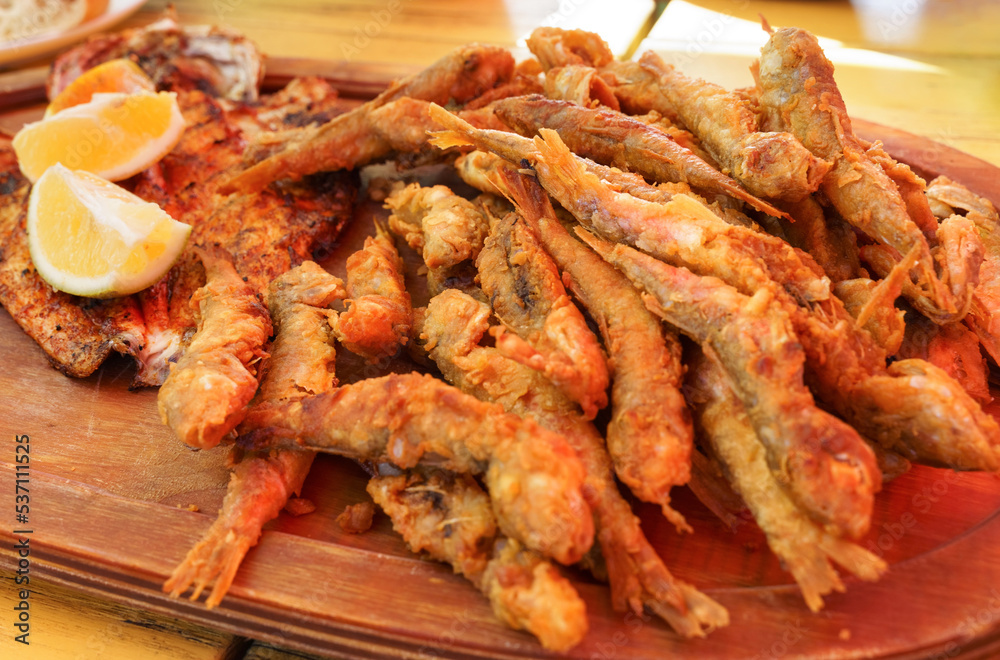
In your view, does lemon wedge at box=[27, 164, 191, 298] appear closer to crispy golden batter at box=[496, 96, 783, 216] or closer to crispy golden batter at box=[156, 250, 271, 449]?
crispy golden batter at box=[156, 250, 271, 449]

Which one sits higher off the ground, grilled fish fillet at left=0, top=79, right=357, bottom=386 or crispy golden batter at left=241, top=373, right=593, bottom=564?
crispy golden batter at left=241, top=373, right=593, bottom=564

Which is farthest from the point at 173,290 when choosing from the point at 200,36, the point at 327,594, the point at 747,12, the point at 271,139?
the point at 747,12

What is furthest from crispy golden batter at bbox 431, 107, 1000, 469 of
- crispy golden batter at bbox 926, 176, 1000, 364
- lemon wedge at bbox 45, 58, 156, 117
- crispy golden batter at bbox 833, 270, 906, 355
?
lemon wedge at bbox 45, 58, 156, 117

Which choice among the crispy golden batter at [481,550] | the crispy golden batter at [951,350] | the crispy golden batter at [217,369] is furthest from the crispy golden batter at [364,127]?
the crispy golden batter at [951,350]

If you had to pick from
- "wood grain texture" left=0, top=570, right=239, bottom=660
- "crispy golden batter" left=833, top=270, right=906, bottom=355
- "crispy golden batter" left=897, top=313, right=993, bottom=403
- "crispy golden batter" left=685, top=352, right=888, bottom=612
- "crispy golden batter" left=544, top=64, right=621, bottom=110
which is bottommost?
"wood grain texture" left=0, top=570, right=239, bottom=660

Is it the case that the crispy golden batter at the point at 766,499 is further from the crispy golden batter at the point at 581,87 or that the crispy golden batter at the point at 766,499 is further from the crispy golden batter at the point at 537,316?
the crispy golden batter at the point at 581,87

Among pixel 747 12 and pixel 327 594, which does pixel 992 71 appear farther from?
pixel 327 594
